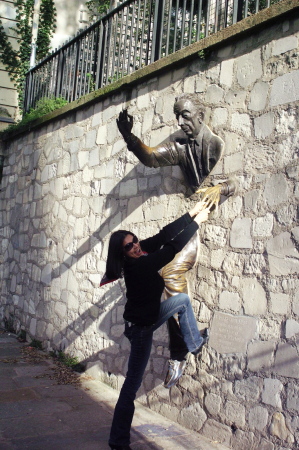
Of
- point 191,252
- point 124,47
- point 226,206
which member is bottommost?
point 191,252

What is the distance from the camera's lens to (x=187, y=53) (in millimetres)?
4293

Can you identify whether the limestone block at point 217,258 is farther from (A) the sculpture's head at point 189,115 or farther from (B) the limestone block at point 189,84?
(B) the limestone block at point 189,84

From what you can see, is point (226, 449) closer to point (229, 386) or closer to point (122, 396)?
point (229, 386)

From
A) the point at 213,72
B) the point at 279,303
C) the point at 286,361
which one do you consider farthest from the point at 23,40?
the point at 286,361

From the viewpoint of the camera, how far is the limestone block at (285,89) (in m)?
3.39

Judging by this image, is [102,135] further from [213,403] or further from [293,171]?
[213,403]

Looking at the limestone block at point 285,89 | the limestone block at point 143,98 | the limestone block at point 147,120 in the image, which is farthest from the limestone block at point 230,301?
the limestone block at point 143,98

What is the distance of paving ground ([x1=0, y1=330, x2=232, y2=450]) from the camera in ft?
11.8

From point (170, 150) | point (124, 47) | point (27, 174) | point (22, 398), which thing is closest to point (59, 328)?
point (22, 398)

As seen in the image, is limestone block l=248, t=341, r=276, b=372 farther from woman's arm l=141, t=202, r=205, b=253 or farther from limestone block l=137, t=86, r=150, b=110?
limestone block l=137, t=86, r=150, b=110

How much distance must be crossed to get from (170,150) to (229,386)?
1.87 m

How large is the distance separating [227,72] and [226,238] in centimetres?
127

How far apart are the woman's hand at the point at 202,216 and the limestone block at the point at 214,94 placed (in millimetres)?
925

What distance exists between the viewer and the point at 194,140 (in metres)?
4.04
